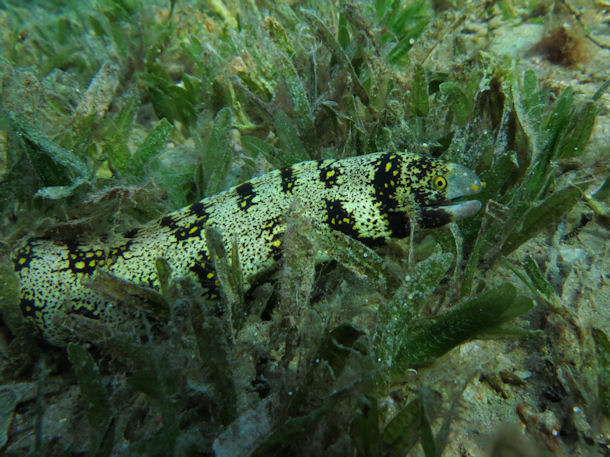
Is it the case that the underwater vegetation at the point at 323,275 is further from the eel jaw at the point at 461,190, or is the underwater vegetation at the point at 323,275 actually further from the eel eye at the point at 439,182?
the eel eye at the point at 439,182

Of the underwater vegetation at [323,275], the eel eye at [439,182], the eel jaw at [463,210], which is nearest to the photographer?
the underwater vegetation at [323,275]

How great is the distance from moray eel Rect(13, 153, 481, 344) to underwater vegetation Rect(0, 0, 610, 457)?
0.55 feet

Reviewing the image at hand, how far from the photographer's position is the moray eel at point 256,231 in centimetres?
258

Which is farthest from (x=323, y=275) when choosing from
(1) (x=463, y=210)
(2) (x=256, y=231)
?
(1) (x=463, y=210)

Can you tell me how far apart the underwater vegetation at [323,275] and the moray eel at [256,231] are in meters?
0.17

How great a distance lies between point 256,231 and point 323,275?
652 mm

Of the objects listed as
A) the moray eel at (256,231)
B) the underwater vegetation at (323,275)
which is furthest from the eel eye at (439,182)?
the underwater vegetation at (323,275)

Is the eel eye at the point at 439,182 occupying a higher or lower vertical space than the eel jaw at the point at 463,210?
higher

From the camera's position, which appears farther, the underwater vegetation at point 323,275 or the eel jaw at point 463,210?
the eel jaw at point 463,210

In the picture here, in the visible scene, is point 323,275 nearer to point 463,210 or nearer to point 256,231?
point 256,231

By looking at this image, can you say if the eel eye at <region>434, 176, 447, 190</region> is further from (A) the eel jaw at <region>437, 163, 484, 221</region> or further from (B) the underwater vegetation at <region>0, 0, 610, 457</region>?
(B) the underwater vegetation at <region>0, 0, 610, 457</region>

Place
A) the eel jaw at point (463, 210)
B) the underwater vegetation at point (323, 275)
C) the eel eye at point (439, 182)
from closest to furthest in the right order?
the underwater vegetation at point (323, 275), the eel jaw at point (463, 210), the eel eye at point (439, 182)

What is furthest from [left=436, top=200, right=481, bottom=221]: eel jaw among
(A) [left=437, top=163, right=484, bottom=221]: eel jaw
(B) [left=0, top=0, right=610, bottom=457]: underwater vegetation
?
(B) [left=0, top=0, right=610, bottom=457]: underwater vegetation

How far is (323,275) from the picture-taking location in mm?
2650
